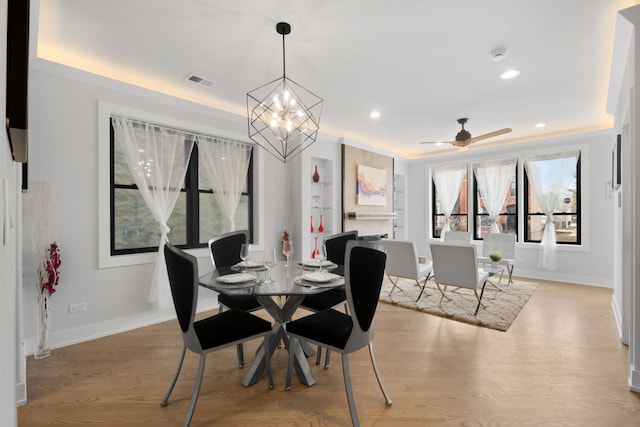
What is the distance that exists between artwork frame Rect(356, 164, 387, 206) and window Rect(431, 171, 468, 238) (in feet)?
5.30

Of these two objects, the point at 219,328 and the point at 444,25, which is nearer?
the point at 219,328

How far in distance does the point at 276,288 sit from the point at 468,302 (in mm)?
3239

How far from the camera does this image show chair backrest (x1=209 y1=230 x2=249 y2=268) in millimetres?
2991

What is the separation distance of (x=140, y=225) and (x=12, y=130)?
2926 millimetres

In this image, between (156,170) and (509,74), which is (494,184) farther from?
(156,170)

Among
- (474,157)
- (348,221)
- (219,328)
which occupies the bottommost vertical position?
(219,328)

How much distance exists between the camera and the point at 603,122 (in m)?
4.85

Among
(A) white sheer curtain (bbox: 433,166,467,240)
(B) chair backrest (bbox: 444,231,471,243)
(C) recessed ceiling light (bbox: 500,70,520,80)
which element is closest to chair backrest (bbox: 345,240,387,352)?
(C) recessed ceiling light (bbox: 500,70,520,80)

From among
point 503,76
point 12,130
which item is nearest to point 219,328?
point 12,130

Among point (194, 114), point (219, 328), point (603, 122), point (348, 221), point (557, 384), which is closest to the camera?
point (219, 328)

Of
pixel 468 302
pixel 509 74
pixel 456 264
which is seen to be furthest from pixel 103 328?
pixel 509 74

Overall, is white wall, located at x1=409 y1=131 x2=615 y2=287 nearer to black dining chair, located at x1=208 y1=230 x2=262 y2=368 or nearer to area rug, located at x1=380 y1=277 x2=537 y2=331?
area rug, located at x1=380 y1=277 x2=537 y2=331

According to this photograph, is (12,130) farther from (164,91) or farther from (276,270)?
(164,91)

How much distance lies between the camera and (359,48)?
269cm
